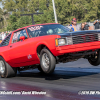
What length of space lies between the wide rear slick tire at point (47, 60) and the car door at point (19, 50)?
59cm

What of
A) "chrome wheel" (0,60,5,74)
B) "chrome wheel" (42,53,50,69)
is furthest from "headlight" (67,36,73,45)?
"chrome wheel" (0,60,5,74)

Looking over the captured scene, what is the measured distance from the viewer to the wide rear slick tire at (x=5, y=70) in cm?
829

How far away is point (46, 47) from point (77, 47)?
0.83m

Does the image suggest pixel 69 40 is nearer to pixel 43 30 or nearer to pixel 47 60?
pixel 47 60

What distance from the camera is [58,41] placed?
6094 millimetres

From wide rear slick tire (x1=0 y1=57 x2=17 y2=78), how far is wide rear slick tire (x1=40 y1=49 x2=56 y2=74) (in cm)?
211

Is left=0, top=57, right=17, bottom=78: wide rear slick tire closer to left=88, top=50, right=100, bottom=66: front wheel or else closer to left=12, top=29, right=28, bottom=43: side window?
left=12, top=29, right=28, bottom=43: side window

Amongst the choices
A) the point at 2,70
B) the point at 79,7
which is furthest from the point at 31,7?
the point at 2,70

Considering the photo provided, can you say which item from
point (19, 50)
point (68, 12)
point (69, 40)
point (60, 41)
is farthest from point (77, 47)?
point (68, 12)

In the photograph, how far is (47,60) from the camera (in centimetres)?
643

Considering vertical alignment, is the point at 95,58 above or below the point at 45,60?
below

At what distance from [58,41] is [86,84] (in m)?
1.28

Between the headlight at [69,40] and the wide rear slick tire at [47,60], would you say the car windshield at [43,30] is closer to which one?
the wide rear slick tire at [47,60]

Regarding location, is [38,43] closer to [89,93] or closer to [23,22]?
[89,93]
